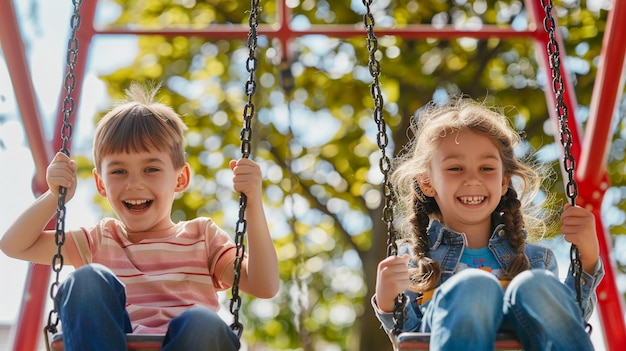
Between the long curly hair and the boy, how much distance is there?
0.43 m

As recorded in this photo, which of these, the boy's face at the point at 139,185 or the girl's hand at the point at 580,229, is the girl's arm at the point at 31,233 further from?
the girl's hand at the point at 580,229

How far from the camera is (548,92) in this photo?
4480 mm

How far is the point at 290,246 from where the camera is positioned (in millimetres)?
8672

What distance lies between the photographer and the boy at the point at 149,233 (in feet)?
7.93

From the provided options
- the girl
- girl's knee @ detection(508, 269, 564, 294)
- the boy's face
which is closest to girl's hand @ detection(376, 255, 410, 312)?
the girl

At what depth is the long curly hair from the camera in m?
2.52

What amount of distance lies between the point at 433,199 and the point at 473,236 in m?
0.20

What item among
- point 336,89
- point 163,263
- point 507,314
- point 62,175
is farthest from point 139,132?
point 336,89

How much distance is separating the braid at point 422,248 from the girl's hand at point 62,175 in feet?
3.04

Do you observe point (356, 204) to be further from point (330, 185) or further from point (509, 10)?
point (509, 10)

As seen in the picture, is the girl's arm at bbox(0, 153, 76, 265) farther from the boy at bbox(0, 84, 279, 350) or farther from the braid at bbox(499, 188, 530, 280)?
the braid at bbox(499, 188, 530, 280)

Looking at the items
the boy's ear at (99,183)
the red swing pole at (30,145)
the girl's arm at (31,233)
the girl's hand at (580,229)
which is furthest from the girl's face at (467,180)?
the red swing pole at (30,145)

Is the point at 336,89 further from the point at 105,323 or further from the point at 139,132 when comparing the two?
the point at 105,323

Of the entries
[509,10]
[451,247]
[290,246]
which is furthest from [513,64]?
[451,247]
